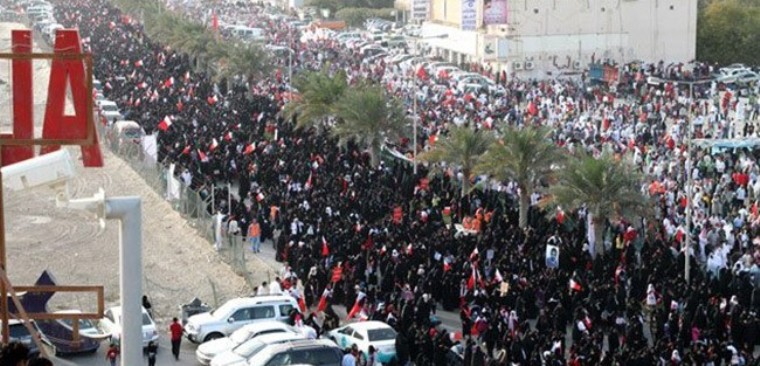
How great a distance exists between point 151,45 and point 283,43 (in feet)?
24.6

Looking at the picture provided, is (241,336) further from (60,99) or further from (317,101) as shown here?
(317,101)

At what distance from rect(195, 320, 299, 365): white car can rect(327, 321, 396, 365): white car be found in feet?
2.28

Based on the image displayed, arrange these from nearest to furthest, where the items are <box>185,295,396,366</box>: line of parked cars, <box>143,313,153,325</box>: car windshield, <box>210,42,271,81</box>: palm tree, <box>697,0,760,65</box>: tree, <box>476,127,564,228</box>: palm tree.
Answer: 1. <box>185,295,396,366</box>: line of parked cars
2. <box>143,313,153,325</box>: car windshield
3. <box>476,127,564,228</box>: palm tree
4. <box>210,42,271,81</box>: palm tree
5. <box>697,0,760,65</box>: tree

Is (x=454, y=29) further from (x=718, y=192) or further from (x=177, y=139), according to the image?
(x=718, y=192)

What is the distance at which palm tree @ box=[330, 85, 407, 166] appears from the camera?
35.5m

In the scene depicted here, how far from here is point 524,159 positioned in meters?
29.1

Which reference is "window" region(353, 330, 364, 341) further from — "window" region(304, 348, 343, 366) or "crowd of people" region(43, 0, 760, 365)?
"window" region(304, 348, 343, 366)

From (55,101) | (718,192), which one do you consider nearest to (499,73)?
(718,192)

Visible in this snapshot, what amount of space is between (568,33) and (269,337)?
3911 cm

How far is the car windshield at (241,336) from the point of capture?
20.6 meters

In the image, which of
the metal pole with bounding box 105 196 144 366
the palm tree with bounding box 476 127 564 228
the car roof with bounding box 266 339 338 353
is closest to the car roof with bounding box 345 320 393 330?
the car roof with bounding box 266 339 338 353

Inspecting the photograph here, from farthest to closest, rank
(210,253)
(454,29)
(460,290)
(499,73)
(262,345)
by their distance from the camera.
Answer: (454,29)
(499,73)
(210,253)
(460,290)
(262,345)

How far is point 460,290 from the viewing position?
78.0 ft

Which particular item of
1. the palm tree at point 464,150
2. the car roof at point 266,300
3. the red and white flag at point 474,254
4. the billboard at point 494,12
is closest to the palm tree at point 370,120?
the palm tree at point 464,150
